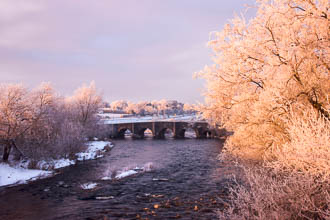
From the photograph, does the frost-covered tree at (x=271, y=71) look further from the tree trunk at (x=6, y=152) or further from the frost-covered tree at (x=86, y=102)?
the frost-covered tree at (x=86, y=102)

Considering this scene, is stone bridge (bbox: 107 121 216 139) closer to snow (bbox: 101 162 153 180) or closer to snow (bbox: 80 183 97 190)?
snow (bbox: 101 162 153 180)

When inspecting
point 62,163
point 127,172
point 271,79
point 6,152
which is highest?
point 271,79

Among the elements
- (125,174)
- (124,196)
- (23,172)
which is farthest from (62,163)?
(124,196)

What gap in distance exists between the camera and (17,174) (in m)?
20.2

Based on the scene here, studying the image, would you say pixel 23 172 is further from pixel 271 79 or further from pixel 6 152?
pixel 271 79

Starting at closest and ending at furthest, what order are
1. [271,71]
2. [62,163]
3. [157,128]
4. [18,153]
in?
[271,71] → [18,153] → [62,163] → [157,128]

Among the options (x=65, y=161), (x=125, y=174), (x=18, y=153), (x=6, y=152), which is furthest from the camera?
(x=65, y=161)

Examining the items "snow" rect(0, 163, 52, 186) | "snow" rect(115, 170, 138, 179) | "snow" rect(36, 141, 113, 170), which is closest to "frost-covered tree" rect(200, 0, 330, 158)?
"snow" rect(115, 170, 138, 179)

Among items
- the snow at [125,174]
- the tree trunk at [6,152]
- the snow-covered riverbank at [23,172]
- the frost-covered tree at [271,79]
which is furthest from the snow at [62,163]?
the frost-covered tree at [271,79]

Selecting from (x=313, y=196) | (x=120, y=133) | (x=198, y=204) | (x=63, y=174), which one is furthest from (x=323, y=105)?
(x=120, y=133)

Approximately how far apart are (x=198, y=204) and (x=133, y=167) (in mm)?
11905

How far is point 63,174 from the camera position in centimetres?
2192

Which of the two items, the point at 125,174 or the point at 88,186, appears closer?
the point at 88,186

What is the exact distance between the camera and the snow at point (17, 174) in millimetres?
18959
